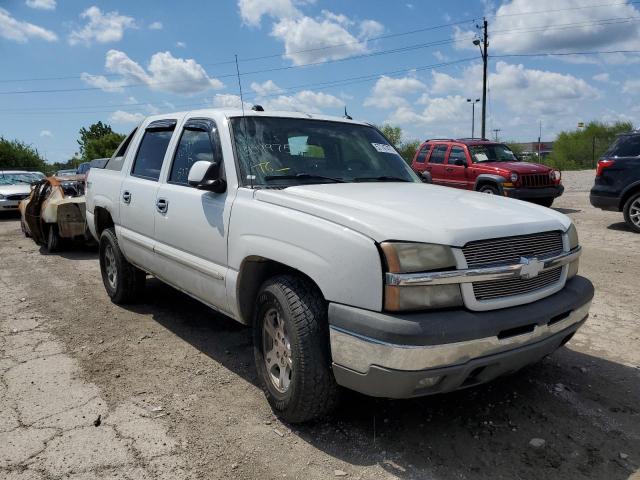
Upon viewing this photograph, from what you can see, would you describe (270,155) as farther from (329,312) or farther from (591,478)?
(591,478)

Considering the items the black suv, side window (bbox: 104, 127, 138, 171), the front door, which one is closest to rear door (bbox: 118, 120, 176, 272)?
the front door

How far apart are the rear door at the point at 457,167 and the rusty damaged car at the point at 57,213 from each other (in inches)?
340

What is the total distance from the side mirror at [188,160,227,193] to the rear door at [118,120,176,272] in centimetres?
107

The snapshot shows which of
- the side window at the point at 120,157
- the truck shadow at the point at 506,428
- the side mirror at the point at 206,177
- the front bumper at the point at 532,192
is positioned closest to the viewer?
the truck shadow at the point at 506,428

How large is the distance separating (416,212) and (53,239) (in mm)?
8411

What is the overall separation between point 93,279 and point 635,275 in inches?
280

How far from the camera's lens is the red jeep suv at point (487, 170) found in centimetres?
1238

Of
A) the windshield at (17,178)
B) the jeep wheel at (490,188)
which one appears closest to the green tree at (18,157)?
the windshield at (17,178)

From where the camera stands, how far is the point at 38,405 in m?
3.51

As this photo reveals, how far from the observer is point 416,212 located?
287cm

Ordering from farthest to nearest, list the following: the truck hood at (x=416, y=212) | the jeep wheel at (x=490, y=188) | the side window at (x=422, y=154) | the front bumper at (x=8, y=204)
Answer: the front bumper at (x=8, y=204) < the side window at (x=422, y=154) < the jeep wheel at (x=490, y=188) < the truck hood at (x=416, y=212)

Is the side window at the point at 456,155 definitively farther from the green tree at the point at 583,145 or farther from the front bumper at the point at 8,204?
the green tree at the point at 583,145

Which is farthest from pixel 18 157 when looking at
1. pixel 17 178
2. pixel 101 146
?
pixel 17 178

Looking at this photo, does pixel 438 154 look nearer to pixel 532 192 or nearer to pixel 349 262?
pixel 532 192
